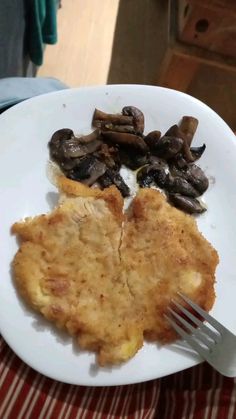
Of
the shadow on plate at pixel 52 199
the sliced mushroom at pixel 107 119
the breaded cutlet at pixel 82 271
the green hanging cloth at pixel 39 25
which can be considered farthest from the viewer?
the green hanging cloth at pixel 39 25

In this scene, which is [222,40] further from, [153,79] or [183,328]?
[183,328]

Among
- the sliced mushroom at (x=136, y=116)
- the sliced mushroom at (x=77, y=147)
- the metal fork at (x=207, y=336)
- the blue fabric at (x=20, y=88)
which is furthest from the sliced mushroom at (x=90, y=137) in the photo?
the metal fork at (x=207, y=336)

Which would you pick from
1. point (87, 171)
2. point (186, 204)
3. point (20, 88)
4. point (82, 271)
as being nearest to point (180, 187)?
point (186, 204)

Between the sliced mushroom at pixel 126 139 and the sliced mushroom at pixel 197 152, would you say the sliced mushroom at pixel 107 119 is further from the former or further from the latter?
the sliced mushroom at pixel 197 152

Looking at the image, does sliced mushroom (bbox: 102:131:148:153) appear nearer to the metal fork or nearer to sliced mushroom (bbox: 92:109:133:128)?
sliced mushroom (bbox: 92:109:133:128)

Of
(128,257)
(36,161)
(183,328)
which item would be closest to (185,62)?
(36,161)

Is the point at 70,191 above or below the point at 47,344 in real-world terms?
above
